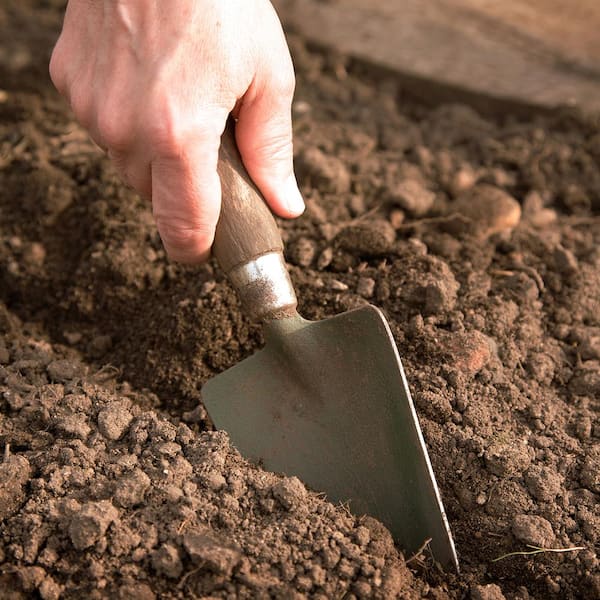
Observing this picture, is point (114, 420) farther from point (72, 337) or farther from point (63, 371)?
point (72, 337)

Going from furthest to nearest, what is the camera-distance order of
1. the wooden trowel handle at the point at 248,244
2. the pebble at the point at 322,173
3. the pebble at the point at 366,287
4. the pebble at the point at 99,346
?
the pebble at the point at 322,173, the pebble at the point at 99,346, the pebble at the point at 366,287, the wooden trowel handle at the point at 248,244

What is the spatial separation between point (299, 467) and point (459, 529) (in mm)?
352

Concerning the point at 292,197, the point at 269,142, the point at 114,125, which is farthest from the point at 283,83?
the point at 114,125

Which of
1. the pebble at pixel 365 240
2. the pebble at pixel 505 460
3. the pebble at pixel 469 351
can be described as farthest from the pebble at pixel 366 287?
the pebble at pixel 505 460

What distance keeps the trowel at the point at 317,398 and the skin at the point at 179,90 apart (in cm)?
9

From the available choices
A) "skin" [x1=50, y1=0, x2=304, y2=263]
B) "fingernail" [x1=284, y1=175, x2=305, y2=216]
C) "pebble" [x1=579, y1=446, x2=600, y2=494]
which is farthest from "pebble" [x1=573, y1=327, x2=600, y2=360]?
"skin" [x1=50, y1=0, x2=304, y2=263]

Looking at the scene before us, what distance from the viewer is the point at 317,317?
2.03 m

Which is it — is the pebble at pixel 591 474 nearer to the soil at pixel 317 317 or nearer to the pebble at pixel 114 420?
the soil at pixel 317 317

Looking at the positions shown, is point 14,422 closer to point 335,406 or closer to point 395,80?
point 335,406

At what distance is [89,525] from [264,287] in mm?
612

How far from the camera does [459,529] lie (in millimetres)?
1714

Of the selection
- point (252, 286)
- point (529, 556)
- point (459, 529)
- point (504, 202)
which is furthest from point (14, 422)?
point (504, 202)

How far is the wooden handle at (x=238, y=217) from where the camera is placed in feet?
5.88

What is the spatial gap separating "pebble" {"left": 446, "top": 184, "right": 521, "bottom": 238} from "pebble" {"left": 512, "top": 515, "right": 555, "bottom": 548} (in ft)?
3.03
